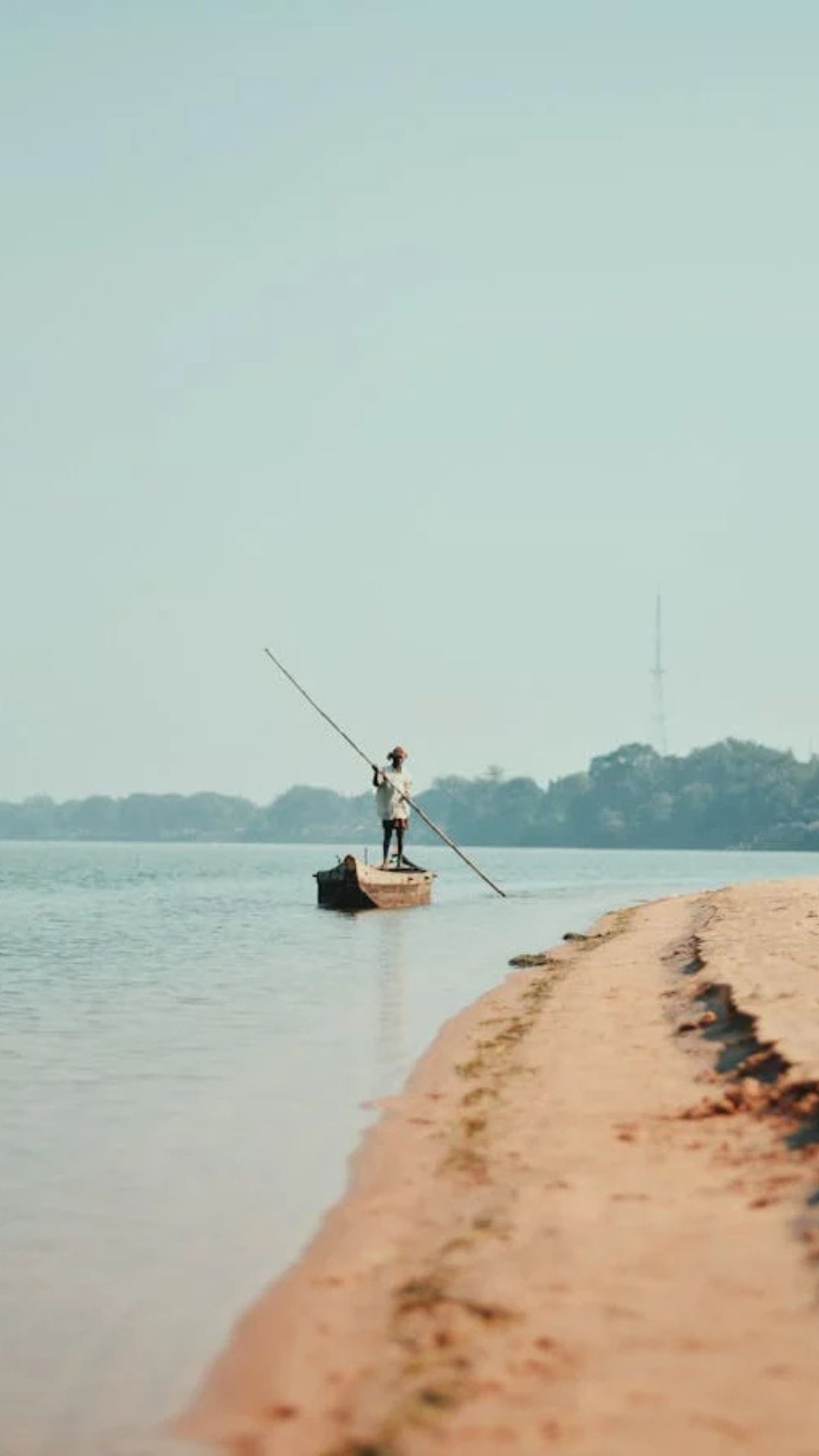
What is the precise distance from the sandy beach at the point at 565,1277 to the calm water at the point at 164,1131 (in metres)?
0.31

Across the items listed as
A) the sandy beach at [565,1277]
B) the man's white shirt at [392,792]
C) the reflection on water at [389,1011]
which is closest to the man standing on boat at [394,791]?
the man's white shirt at [392,792]

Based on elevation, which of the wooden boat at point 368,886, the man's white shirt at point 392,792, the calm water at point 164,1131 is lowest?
the calm water at point 164,1131

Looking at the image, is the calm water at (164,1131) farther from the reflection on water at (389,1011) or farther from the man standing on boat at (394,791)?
the man standing on boat at (394,791)

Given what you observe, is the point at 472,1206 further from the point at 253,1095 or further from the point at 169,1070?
the point at 169,1070

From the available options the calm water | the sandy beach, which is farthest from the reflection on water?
the sandy beach

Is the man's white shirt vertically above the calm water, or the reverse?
the man's white shirt

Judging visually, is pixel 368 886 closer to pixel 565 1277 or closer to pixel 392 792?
pixel 392 792

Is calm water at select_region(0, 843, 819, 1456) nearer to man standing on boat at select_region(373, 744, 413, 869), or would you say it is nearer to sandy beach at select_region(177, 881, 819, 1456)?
sandy beach at select_region(177, 881, 819, 1456)

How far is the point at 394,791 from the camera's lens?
3638cm

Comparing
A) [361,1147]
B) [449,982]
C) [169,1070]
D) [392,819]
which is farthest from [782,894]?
[361,1147]

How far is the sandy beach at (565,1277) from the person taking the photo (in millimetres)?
5023

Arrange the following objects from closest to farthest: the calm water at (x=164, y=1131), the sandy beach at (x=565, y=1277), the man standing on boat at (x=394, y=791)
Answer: the sandy beach at (x=565, y=1277) → the calm water at (x=164, y=1131) → the man standing on boat at (x=394, y=791)

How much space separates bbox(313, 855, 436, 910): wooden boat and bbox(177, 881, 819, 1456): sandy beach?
83.2ft

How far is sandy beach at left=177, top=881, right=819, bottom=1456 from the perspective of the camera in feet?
16.5
